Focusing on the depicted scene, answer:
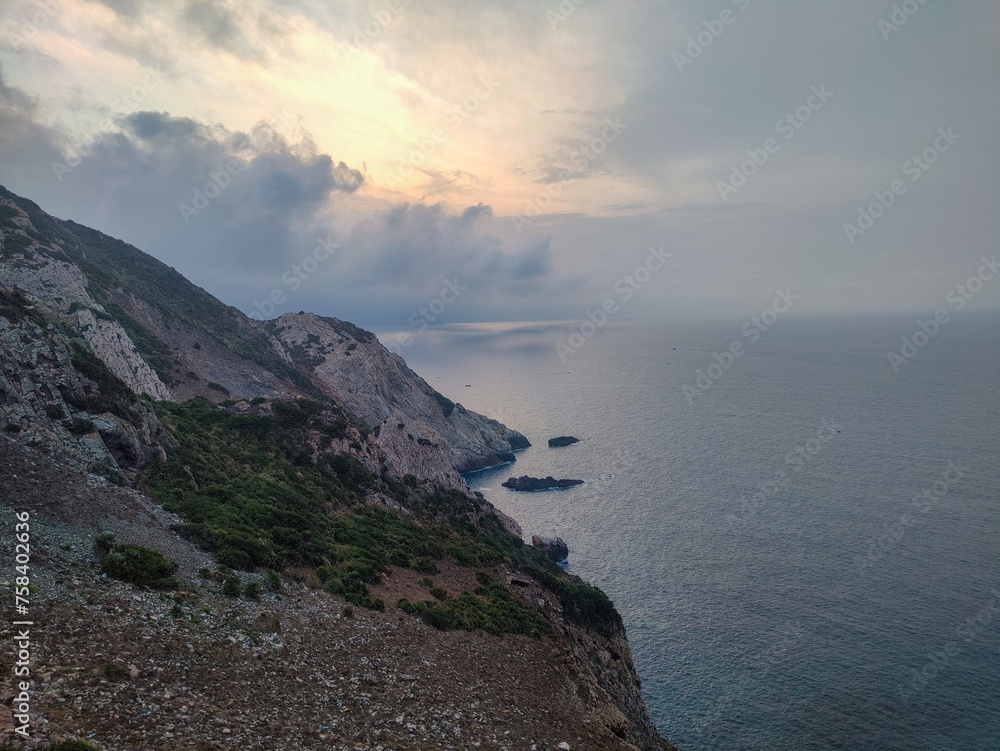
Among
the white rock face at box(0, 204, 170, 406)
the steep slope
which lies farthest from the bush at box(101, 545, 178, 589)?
the white rock face at box(0, 204, 170, 406)

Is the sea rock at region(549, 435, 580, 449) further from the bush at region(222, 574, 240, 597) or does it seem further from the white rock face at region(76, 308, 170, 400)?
the bush at region(222, 574, 240, 597)

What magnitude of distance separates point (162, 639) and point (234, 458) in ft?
79.8

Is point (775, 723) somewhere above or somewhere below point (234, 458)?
below

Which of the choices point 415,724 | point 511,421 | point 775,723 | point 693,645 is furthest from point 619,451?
point 415,724

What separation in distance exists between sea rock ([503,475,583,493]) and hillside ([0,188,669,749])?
55.9 m

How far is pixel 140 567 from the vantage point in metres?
18.7

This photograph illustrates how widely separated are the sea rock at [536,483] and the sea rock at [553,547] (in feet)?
98.5

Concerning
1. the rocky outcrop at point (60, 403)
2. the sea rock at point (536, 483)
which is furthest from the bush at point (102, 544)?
the sea rock at point (536, 483)

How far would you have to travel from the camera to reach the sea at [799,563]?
149ft

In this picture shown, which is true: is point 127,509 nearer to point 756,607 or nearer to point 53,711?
point 53,711

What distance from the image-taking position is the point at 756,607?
5962cm

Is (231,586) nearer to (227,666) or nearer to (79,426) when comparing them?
(227,666)

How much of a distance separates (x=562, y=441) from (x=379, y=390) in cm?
4941

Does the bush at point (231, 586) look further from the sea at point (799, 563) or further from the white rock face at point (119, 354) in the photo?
the white rock face at point (119, 354)
